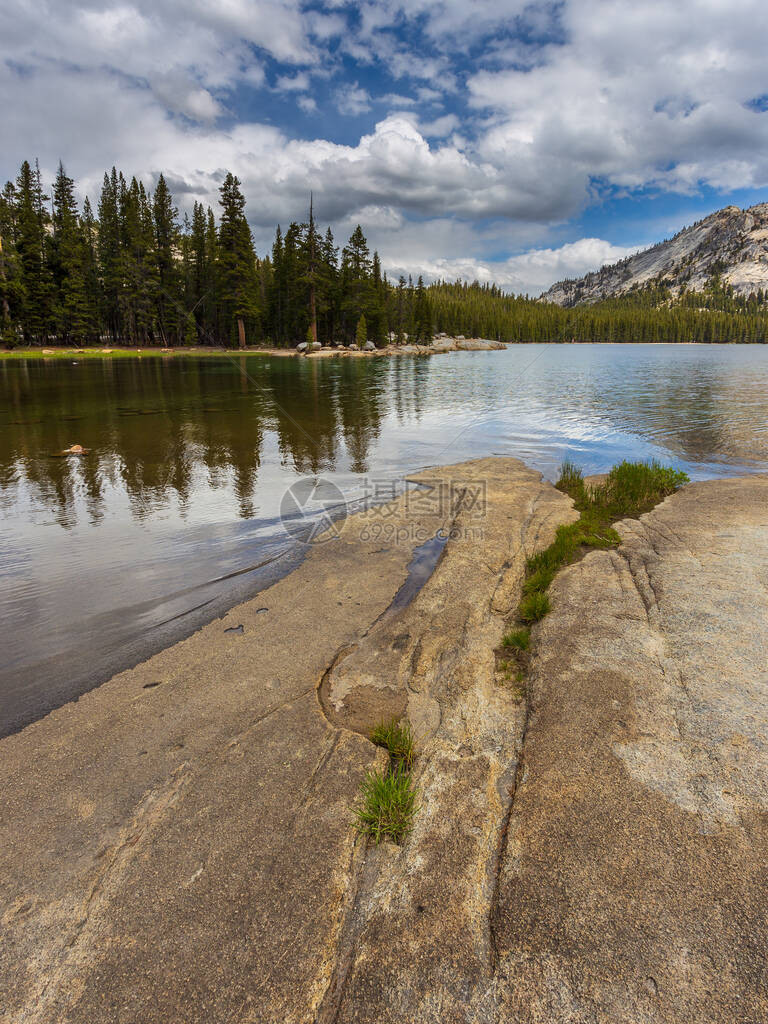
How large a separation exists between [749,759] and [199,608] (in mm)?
6757

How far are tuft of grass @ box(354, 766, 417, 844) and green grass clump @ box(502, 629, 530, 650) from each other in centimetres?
261

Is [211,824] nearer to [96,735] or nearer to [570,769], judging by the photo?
[96,735]

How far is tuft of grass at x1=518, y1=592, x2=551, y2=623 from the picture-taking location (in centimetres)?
660

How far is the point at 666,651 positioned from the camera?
5.43 metres

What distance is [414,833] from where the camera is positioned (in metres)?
3.60

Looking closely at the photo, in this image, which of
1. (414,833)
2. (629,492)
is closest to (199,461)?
(629,492)

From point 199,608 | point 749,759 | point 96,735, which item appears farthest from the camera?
point 199,608

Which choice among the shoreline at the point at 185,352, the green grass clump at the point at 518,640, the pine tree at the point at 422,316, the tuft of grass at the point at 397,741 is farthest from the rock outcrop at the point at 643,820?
the pine tree at the point at 422,316

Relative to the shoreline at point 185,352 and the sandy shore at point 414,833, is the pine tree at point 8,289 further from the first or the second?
the sandy shore at point 414,833

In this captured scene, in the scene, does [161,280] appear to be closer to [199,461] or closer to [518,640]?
[199,461]

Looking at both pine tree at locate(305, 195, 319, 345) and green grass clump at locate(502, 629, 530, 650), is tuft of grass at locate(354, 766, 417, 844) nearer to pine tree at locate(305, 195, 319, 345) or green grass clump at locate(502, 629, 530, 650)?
green grass clump at locate(502, 629, 530, 650)

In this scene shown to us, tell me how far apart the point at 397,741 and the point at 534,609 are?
3.00m

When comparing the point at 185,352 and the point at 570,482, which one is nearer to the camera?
the point at 570,482

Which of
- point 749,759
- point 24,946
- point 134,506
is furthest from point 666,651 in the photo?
point 134,506
